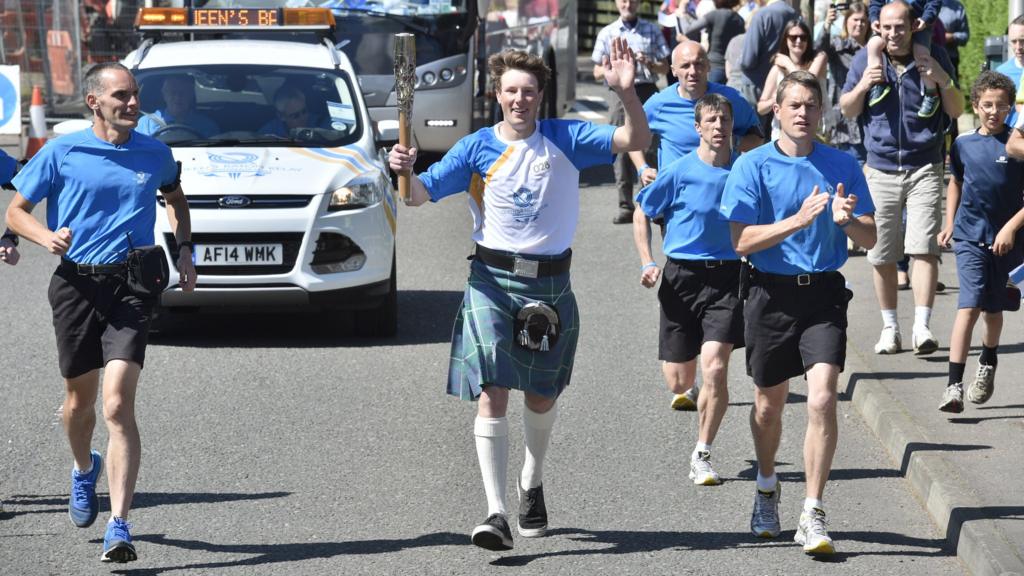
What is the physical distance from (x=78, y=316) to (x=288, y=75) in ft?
17.7

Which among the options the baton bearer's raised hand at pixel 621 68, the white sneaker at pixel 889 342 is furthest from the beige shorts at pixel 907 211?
the baton bearer's raised hand at pixel 621 68

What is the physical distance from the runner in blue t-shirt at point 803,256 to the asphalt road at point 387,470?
0.55m

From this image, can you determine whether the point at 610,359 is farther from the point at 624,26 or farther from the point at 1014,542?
the point at 624,26

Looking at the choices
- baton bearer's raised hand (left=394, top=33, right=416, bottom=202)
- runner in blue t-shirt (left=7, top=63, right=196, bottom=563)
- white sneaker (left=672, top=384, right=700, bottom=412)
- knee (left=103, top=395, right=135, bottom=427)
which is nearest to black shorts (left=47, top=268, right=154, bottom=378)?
runner in blue t-shirt (left=7, top=63, right=196, bottom=563)

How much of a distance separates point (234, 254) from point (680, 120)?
3269 mm

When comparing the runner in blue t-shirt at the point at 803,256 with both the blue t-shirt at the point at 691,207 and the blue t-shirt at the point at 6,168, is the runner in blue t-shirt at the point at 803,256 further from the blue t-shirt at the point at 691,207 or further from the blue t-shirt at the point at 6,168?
the blue t-shirt at the point at 6,168

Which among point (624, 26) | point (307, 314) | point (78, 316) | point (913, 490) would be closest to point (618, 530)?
point (913, 490)

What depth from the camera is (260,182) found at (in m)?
10.4

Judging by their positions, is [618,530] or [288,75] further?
[288,75]

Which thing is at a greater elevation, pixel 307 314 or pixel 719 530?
pixel 719 530

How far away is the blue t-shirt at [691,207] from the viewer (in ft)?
25.2

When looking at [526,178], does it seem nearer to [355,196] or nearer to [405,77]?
[405,77]

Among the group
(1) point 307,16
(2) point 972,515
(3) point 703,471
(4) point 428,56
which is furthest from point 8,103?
(2) point 972,515

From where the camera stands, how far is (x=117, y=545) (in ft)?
20.4
